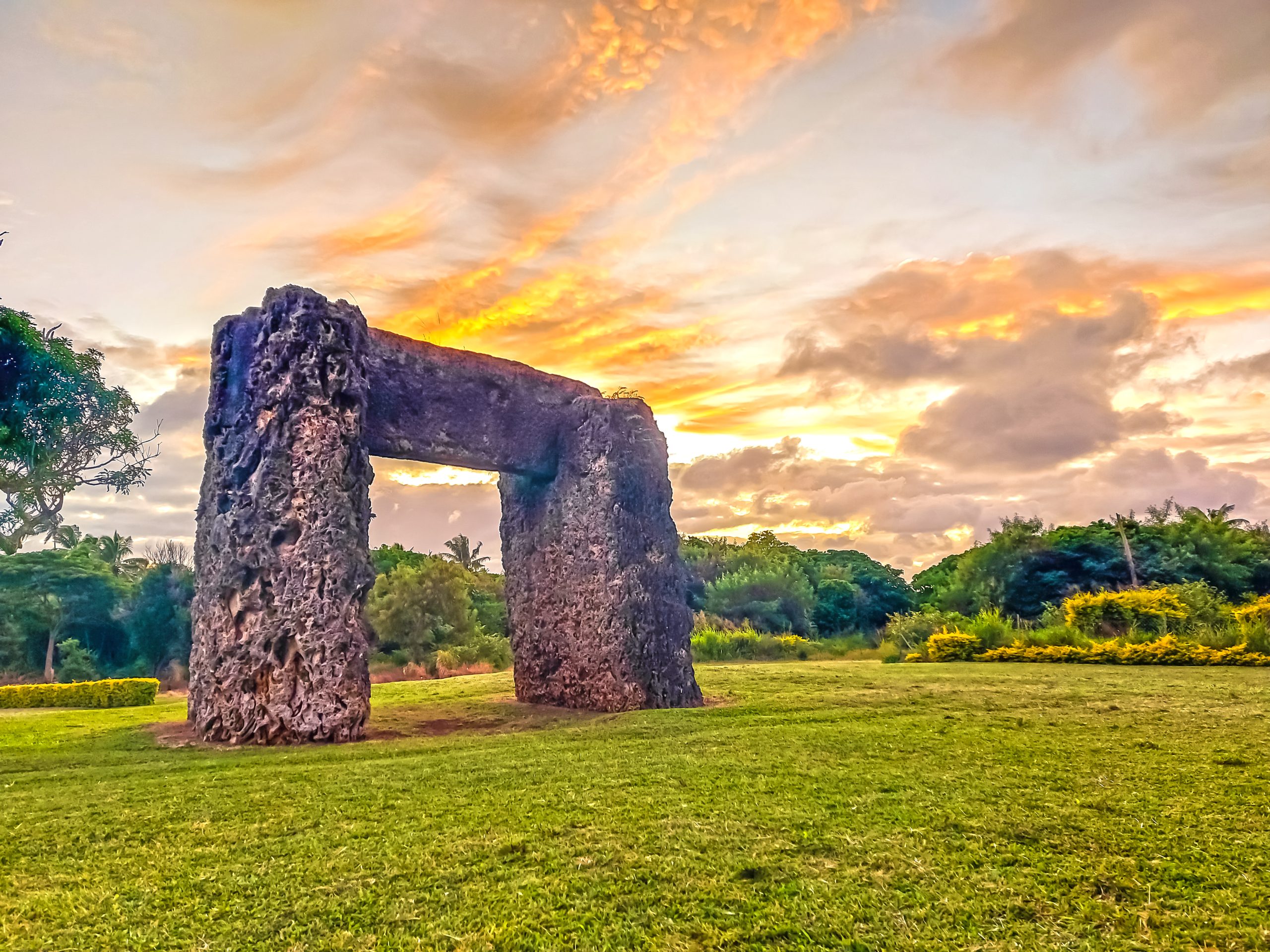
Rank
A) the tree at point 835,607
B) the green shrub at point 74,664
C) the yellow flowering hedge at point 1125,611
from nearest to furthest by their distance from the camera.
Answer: the yellow flowering hedge at point 1125,611 < the green shrub at point 74,664 < the tree at point 835,607

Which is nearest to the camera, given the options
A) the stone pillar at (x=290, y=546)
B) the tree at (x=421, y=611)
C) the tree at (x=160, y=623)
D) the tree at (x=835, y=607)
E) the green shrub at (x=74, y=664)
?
the stone pillar at (x=290, y=546)

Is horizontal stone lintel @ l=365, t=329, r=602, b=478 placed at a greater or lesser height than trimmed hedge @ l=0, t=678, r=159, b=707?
greater

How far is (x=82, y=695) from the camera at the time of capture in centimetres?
1118

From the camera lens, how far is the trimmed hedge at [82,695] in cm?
1105

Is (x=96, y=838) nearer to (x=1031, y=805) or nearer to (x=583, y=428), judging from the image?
(x=1031, y=805)

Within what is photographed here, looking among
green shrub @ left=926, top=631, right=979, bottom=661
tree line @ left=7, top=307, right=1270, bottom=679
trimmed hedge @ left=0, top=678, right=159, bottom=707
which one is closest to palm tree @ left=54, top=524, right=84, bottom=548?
tree line @ left=7, top=307, right=1270, bottom=679

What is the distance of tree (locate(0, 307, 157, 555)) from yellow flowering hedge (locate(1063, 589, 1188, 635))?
18.9 metres

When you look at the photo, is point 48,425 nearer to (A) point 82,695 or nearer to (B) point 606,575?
(A) point 82,695

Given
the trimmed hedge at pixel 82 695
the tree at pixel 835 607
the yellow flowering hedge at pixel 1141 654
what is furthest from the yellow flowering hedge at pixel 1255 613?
the trimmed hedge at pixel 82 695

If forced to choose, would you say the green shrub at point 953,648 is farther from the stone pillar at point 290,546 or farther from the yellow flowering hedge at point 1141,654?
the stone pillar at point 290,546

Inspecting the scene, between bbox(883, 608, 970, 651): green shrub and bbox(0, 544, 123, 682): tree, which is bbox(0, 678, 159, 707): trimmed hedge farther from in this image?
bbox(883, 608, 970, 651): green shrub

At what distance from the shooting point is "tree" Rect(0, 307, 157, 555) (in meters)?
10.5

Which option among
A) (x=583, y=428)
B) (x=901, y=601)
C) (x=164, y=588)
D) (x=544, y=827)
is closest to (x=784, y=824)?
(x=544, y=827)

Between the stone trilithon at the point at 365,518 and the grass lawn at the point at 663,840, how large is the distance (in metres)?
0.90
